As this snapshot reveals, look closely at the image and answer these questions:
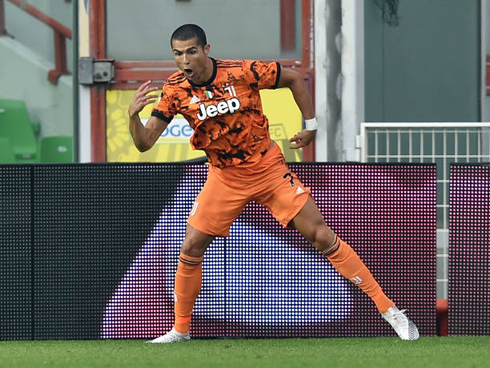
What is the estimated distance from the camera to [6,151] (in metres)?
10.7

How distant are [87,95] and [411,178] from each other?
4666 millimetres

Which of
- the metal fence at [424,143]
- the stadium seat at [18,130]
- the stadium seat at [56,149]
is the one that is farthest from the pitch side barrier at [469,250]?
the stadium seat at [18,130]

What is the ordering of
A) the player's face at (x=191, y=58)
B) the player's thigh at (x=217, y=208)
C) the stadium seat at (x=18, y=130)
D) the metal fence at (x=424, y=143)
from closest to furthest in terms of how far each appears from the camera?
the player's face at (x=191, y=58)
the player's thigh at (x=217, y=208)
the metal fence at (x=424, y=143)
the stadium seat at (x=18, y=130)

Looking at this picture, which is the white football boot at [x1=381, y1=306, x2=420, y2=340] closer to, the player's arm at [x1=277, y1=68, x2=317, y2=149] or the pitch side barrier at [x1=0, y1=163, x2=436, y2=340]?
the pitch side barrier at [x1=0, y1=163, x2=436, y2=340]

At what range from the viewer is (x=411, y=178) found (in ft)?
23.4

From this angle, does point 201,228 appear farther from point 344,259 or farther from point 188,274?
point 344,259

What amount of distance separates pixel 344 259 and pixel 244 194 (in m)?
0.74

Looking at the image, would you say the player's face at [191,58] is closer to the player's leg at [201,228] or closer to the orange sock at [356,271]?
the player's leg at [201,228]

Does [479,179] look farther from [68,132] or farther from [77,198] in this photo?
[68,132]

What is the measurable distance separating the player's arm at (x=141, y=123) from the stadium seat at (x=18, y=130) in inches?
171

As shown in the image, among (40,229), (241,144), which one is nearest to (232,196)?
(241,144)

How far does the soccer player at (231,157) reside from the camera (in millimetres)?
6535

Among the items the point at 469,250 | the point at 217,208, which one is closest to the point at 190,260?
the point at 217,208

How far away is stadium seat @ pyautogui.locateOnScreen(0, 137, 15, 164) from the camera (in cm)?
1064
